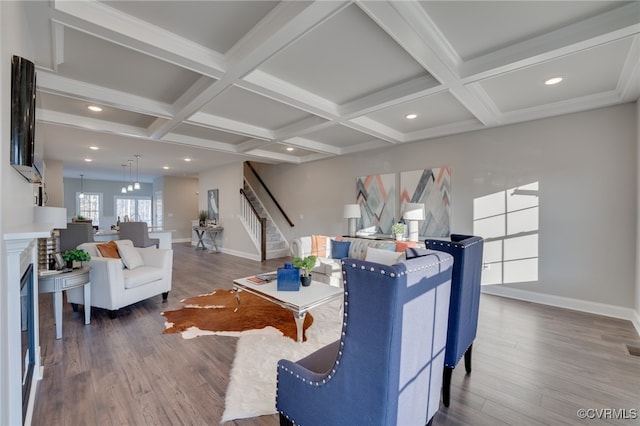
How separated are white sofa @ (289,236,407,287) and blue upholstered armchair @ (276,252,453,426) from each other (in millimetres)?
2591

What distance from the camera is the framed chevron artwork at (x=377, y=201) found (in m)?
5.45

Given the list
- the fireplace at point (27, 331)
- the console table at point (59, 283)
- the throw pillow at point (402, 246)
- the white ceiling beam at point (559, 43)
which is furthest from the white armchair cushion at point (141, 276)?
the white ceiling beam at point (559, 43)

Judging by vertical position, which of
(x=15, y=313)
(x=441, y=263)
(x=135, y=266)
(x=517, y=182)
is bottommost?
(x=135, y=266)

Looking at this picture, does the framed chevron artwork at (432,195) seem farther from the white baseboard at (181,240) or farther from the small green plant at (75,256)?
the white baseboard at (181,240)

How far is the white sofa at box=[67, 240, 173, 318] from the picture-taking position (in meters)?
3.18

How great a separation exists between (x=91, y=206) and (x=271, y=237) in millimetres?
9089

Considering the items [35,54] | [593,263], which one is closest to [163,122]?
[35,54]

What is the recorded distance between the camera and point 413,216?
4.74m

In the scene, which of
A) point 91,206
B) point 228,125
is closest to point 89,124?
point 228,125

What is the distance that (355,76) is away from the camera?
9.64 feet

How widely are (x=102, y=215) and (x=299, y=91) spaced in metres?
12.5

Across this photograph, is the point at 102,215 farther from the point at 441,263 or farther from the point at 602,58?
the point at 602,58

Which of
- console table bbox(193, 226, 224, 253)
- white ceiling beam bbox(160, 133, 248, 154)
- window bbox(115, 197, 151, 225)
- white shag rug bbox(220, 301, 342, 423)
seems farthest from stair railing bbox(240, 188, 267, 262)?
window bbox(115, 197, 151, 225)

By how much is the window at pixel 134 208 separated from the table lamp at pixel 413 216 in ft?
40.0
